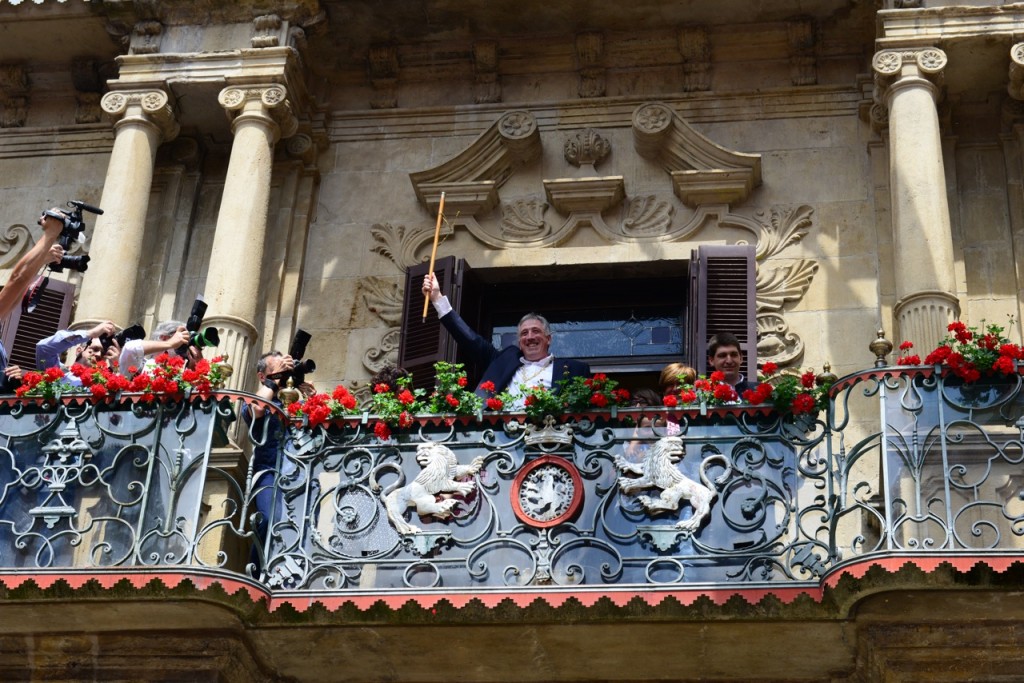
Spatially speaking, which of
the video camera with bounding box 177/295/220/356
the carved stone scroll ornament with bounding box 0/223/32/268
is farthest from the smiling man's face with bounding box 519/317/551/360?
the carved stone scroll ornament with bounding box 0/223/32/268

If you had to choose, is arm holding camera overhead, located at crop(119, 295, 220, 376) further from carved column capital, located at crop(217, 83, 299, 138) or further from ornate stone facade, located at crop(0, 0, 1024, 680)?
carved column capital, located at crop(217, 83, 299, 138)

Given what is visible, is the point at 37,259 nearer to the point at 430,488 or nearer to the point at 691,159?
the point at 430,488

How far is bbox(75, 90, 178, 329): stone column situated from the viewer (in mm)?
12570

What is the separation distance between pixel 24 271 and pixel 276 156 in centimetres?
404

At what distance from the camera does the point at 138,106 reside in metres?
13.5

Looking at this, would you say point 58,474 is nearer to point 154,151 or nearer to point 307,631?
point 307,631

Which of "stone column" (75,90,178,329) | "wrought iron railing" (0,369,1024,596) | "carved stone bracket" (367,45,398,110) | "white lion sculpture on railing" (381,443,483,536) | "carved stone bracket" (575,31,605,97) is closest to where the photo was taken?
"wrought iron railing" (0,369,1024,596)

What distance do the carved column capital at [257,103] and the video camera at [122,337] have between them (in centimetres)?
250

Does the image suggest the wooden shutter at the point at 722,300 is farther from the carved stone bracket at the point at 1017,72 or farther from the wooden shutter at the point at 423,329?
the carved stone bracket at the point at 1017,72

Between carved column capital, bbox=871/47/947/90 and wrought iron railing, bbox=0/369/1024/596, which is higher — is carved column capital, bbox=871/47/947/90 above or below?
above

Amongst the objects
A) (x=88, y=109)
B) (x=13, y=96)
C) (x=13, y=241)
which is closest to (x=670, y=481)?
(x=13, y=241)

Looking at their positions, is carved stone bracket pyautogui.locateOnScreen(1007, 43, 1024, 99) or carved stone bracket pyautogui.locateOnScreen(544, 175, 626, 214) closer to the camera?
carved stone bracket pyautogui.locateOnScreen(1007, 43, 1024, 99)

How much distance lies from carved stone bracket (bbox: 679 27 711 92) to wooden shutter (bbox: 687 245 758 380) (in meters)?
1.60

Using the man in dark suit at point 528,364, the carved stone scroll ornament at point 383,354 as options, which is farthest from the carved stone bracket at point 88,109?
the man in dark suit at point 528,364
